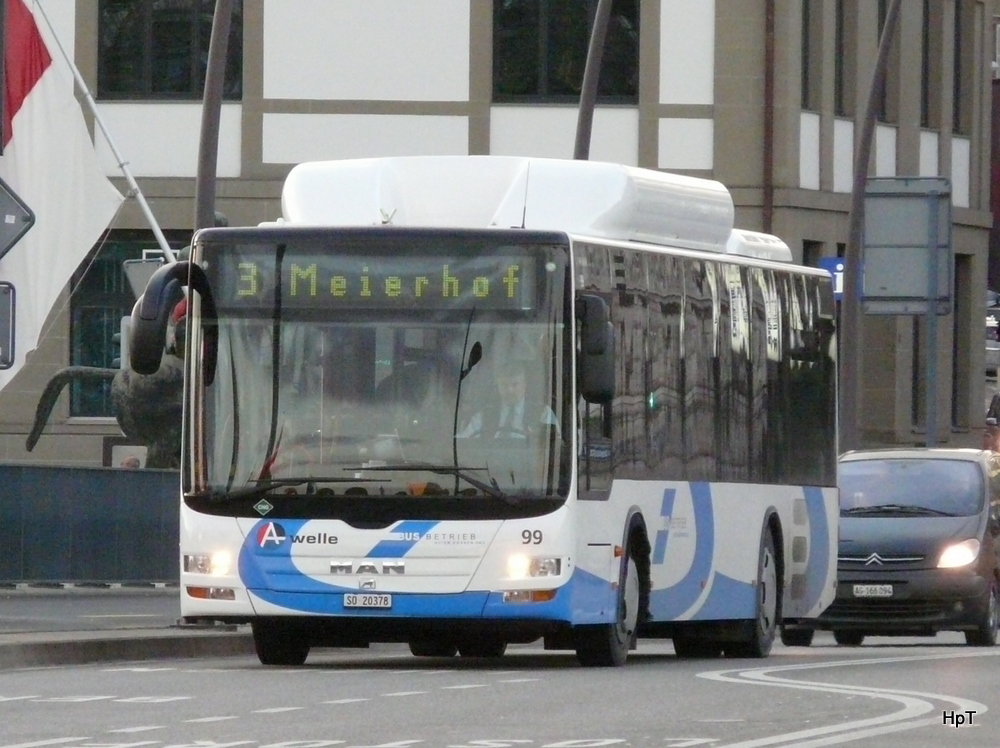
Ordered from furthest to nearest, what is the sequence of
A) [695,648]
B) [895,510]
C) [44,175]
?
[44,175]
[895,510]
[695,648]

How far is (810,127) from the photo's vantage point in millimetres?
41688

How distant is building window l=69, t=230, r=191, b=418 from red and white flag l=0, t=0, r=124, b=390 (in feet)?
36.2

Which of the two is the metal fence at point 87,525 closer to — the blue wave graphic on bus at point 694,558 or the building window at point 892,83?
the blue wave graphic on bus at point 694,558

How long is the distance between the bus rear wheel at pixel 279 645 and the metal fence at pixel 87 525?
1023cm

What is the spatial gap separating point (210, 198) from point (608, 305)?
4.88 metres

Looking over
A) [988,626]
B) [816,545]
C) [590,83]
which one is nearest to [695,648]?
[816,545]

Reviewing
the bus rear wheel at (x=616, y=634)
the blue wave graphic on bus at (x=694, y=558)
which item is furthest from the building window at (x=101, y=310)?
the bus rear wheel at (x=616, y=634)

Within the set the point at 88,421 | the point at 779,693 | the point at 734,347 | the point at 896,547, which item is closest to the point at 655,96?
the point at 88,421

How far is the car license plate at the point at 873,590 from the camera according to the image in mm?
24094

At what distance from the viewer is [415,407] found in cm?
1736

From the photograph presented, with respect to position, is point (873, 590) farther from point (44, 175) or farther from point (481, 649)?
point (44, 175)

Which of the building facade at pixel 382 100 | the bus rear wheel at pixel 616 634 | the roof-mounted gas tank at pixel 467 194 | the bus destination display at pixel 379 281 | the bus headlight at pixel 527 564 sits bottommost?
the bus rear wheel at pixel 616 634

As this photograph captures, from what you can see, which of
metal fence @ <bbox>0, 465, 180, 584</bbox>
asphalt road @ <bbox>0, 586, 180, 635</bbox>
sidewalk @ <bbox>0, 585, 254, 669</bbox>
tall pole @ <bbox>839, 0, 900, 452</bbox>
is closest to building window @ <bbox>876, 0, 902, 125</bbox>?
tall pole @ <bbox>839, 0, 900, 452</bbox>

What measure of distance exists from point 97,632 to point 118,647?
1020 mm
